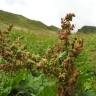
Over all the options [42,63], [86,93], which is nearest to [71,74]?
[42,63]

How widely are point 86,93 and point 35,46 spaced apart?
66.8 feet

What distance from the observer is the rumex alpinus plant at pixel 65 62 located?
4.22 metres

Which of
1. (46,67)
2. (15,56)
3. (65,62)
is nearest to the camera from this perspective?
(65,62)

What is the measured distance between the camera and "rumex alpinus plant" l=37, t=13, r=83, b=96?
166 inches

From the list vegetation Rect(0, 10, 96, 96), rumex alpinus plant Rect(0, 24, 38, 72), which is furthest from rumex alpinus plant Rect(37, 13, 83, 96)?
rumex alpinus plant Rect(0, 24, 38, 72)

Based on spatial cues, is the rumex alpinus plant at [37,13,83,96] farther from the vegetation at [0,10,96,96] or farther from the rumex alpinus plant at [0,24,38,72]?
the rumex alpinus plant at [0,24,38,72]

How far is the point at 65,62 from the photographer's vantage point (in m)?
4.55

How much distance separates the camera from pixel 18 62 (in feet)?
20.4

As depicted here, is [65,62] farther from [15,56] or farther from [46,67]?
[15,56]

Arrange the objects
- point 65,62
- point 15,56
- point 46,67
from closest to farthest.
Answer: point 65,62, point 46,67, point 15,56

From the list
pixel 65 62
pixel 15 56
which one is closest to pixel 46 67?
pixel 15 56

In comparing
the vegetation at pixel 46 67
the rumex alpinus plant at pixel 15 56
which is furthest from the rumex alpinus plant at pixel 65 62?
the rumex alpinus plant at pixel 15 56

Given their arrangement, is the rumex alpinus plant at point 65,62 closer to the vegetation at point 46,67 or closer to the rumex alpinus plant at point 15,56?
the vegetation at point 46,67

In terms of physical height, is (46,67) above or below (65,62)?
below
